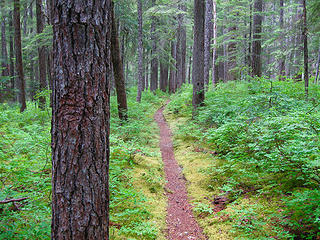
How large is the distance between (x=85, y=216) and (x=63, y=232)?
0.27 m

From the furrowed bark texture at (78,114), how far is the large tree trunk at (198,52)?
8.25 m

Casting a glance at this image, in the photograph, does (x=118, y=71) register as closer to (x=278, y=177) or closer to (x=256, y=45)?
(x=278, y=177)

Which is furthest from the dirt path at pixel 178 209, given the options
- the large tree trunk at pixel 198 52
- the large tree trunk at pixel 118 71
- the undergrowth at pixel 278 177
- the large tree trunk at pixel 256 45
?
the large tree trunk at pixel 256 45

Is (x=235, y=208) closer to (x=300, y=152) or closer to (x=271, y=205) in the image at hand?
(x=271, y=205)

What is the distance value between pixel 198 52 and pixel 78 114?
8774 millimetres

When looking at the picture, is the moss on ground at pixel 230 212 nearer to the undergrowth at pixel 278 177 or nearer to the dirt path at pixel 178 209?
the undergrowth at pixel 278 177

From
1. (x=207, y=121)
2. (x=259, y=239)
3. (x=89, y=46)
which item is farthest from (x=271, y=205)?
(x=207, y=121)

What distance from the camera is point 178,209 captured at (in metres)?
4.20

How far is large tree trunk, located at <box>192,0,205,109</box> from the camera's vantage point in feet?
30.8

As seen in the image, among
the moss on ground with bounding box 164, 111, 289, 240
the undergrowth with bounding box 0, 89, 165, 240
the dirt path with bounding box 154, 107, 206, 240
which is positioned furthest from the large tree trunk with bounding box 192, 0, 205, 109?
the undergrowth with bounding box 0, 89, 165, 240

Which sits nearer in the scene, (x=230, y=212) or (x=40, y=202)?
(x=40, y=202)

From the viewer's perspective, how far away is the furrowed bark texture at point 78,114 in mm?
1964

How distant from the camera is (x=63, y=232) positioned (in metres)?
2.04

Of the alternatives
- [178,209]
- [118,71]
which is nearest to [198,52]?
[118,71]
